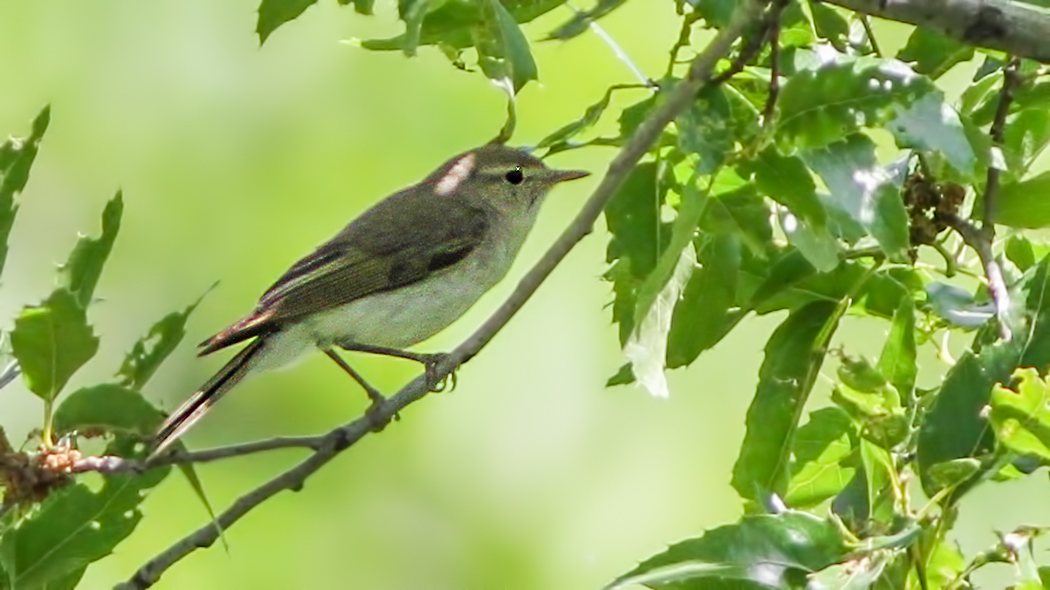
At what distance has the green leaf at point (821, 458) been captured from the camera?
255 centimetres

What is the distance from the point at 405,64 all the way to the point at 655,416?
1.68 m

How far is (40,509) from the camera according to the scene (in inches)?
82.4

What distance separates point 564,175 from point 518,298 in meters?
2.62

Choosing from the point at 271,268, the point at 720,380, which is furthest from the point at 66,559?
the point at 720,380

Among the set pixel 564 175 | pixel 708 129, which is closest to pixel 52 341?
pixel 708 129

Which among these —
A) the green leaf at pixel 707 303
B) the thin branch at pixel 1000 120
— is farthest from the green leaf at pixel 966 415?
the green leaf at pixel 707 303

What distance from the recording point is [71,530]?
215cm

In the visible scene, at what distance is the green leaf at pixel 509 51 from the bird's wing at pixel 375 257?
4.95 ft

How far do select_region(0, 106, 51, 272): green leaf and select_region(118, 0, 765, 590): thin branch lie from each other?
0.69 meters

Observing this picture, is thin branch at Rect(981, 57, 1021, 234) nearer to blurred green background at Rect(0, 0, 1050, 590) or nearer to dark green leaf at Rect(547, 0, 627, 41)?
dark green leaf at Rect(547, 0, 627, 41)

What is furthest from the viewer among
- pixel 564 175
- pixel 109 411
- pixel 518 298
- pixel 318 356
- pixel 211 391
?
pixel 318 356

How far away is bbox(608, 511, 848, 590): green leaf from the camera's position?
199 centimetres

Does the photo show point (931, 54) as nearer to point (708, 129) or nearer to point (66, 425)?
point (708, 129)

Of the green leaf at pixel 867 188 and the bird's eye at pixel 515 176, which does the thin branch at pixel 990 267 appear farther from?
the bird's eye at pixel 515 176
